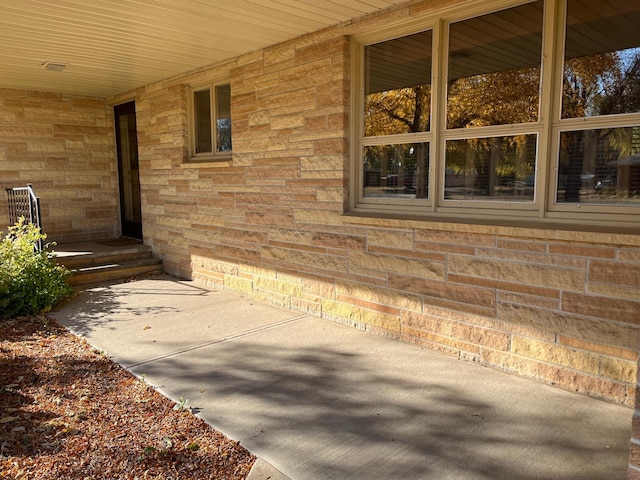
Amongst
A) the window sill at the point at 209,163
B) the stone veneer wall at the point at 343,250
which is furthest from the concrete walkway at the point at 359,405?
the window sill at the point at 209,163

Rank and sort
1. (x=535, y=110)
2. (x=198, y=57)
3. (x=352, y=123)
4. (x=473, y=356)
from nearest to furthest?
(x=535, y=110), (x=473, y=356), (x=352, y=123), (x=198, y=57)

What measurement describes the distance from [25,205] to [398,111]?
16.4 feet

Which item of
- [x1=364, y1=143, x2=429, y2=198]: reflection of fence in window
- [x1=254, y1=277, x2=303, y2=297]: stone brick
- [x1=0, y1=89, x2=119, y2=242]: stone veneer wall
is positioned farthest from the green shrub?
[x1=364, y1=143, x2=429, y2=198]: reflection of fence in window

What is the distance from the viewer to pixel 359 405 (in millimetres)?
2881

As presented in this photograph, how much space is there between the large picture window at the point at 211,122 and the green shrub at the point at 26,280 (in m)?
2.16

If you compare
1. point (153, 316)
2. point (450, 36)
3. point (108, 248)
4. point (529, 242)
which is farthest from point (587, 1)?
point (108, 248)

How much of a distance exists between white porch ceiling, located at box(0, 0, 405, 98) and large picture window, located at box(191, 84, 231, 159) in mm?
384

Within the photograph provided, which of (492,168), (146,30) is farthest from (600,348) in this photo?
(146,30)

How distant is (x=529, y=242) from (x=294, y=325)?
7.17 ft

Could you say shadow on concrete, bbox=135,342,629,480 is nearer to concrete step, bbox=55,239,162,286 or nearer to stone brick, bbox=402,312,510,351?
stone brick, bbox=402,312,510,351

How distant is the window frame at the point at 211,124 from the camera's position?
19.0 ft

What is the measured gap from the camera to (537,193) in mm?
3195

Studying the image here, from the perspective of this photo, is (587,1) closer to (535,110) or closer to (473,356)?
(535,110)

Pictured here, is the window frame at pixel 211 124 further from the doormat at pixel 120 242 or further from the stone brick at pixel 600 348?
the stone brick at pixel 600 348
